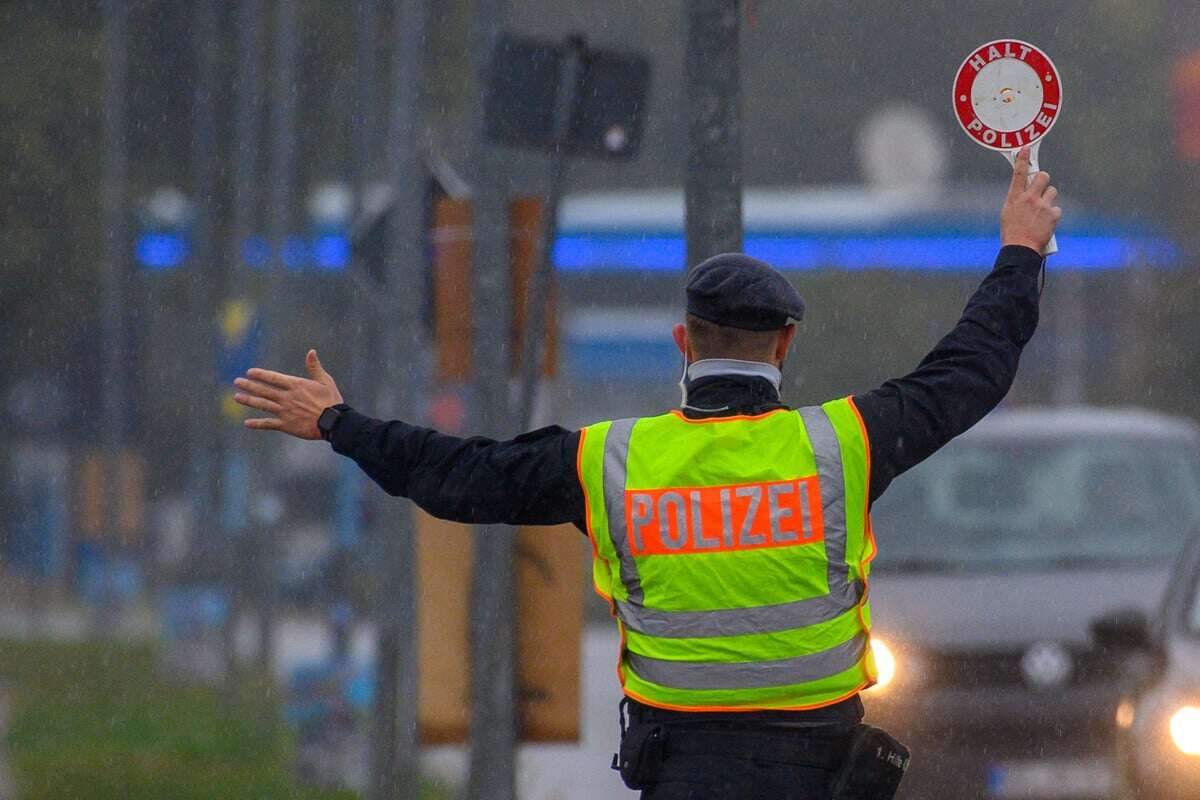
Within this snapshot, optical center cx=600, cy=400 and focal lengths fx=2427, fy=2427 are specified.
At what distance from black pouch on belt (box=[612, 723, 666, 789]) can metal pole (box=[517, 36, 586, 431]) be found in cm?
345

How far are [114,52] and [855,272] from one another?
1022 cm

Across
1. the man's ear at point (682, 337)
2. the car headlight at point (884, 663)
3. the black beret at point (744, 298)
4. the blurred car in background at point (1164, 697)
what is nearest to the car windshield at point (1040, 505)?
the car headlight at point (884, 663)

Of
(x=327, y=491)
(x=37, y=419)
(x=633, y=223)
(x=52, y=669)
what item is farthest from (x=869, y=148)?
(x=52, y=669)

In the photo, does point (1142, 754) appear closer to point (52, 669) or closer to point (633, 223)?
point (52, 669)

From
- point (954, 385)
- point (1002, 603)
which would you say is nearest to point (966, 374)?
point (954, 385)

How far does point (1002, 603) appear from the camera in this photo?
8.85 metres

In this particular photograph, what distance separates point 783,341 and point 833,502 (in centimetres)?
34

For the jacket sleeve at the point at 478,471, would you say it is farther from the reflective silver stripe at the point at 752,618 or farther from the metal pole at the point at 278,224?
the metal pole at the point at 278,224

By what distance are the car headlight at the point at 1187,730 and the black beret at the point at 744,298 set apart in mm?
3375

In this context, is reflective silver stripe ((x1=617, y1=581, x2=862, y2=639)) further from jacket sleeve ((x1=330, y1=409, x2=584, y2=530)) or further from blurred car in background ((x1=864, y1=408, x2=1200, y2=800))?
blurred car in background ((x1=864, y1=408, x2=1200, y2=800))

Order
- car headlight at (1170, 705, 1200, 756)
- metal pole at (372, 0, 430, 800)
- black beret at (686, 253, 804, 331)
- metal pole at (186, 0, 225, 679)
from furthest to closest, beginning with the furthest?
metal pole at (186, 0, 225, 679), metal pole at (372, 0, 430, 800), car headlight at (1170, 705, 1200, 756), black beret at (686, 253, 804, 331)

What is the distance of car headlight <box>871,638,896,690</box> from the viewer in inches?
333

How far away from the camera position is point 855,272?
32.6 metres

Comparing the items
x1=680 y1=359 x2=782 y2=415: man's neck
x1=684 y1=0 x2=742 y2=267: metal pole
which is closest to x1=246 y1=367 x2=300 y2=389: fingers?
x1=680 y1=359 x2=782 y2=415: man's neck
